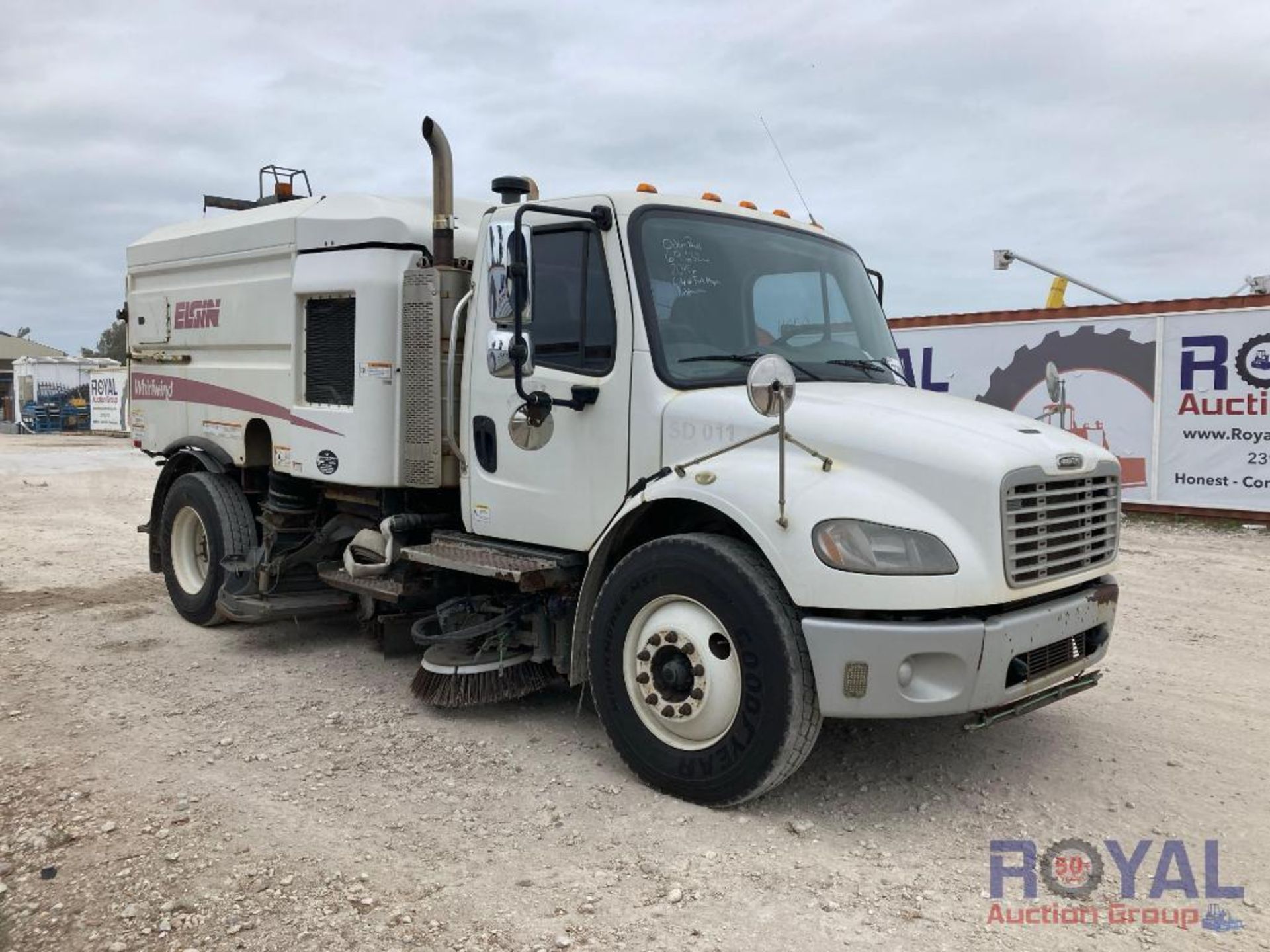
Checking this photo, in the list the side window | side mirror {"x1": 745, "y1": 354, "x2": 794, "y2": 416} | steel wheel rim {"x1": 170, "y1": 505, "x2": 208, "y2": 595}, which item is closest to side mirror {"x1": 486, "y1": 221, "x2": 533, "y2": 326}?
the side window

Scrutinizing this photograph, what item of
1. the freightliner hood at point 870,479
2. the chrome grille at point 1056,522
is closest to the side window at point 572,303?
the freightliner hood at point 870,479

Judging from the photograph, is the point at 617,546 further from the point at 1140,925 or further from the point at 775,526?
the point at 1140,925

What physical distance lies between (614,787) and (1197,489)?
1112 centimetres

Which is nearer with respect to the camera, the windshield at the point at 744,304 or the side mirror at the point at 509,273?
the side mirror at the point at 509,273

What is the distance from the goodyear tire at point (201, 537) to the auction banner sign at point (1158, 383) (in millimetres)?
8004

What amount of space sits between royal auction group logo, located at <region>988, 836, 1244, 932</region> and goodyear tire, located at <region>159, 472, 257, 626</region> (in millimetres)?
5182

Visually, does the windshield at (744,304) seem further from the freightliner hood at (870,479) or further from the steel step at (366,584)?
the steel step at (366,584)

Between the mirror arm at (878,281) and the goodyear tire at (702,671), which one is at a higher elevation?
the mirror arm at (878,281)

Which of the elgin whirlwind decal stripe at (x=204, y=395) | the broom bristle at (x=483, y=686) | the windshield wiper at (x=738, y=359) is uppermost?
the windshield wiper at (x=738, y=359)

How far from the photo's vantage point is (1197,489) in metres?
12.8

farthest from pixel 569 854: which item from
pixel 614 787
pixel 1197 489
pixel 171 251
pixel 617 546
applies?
Answer: pixel 1197 489

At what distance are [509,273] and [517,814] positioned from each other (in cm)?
225

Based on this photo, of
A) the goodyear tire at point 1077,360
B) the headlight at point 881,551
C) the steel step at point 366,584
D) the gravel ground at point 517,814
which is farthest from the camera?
the goodyear tire at point 1077,360

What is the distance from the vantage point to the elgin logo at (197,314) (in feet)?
22.9
